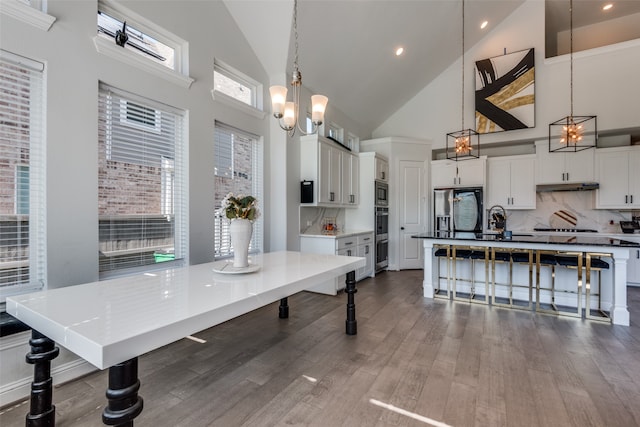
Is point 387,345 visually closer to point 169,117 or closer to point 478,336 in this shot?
point 478,336

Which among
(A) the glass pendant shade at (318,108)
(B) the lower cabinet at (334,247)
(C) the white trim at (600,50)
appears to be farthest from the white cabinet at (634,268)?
(A) the glass pendant shade at (318,108)

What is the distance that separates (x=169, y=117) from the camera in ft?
9.68

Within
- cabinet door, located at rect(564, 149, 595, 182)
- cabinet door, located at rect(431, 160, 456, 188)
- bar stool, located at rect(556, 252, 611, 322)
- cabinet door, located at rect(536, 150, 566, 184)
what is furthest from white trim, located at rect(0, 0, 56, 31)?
cabinet door, located at rect(564, 149, 595, 182)

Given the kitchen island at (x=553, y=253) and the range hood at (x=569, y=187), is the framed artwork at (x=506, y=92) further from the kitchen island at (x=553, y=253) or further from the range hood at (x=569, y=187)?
the kitchen island at (x=553, y=253)

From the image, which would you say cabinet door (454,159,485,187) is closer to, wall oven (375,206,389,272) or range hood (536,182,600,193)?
range hood (536,182,600,193)

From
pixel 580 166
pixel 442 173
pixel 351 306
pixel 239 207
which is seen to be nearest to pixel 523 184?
pixel 580 166

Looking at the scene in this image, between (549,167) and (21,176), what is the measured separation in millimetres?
6997

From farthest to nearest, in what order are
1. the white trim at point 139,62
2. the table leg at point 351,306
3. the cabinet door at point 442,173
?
the cabinet door at point 442,173
the table leg at point 351,306
the white trim at point 139,62

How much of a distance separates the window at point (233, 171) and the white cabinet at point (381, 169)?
2423 millimetres

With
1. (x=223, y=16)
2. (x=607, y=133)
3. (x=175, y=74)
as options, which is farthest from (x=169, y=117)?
(x=607, y=133)

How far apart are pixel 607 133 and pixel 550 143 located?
35.5 inches

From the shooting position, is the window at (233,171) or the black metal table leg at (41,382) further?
the window at (233,171)

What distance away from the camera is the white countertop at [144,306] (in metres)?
1.06

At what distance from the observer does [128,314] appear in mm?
1271
